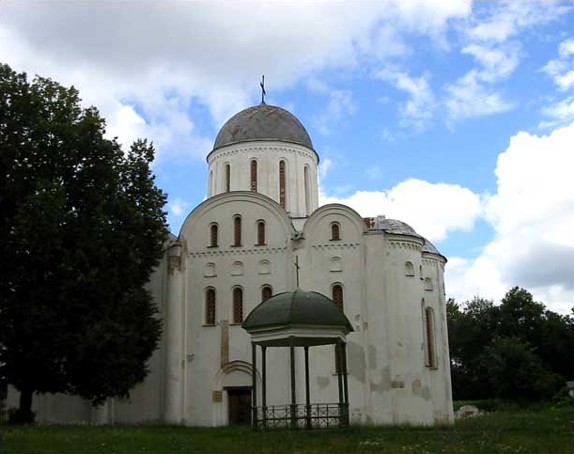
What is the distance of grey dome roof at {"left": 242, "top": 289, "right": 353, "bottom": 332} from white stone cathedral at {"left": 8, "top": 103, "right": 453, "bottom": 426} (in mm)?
7515

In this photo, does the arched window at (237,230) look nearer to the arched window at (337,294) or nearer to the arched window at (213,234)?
the arched window at (213,234)

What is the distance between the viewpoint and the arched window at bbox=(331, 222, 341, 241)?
100ft

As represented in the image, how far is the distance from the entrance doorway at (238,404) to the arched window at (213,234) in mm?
6186

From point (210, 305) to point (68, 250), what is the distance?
27.9 feet

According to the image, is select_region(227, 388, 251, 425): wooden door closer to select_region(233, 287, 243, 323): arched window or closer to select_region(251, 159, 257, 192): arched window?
select_region(233, 287, 243, 323): arched window

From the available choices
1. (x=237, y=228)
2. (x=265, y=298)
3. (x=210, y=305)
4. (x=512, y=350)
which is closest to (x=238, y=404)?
(x=210, y=305)

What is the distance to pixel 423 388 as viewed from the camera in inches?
1145

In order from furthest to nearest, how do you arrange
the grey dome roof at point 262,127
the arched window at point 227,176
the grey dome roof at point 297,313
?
the grey dome roof at point 262,127 → the arched window at point 227,176 → the grey dome roof at point 297,313

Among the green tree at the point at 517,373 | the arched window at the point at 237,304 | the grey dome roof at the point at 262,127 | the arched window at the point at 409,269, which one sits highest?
the grey dome roof at the point at 262,127

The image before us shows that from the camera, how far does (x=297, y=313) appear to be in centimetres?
2131

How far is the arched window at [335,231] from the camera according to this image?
30.6 metres

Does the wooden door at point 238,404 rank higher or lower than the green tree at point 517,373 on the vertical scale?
lower

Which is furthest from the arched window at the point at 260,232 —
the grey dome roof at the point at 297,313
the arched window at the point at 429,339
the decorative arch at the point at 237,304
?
the grey dome roof at the point at 297,313

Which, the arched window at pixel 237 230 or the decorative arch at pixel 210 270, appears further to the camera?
the arched window at pixel 237 230
